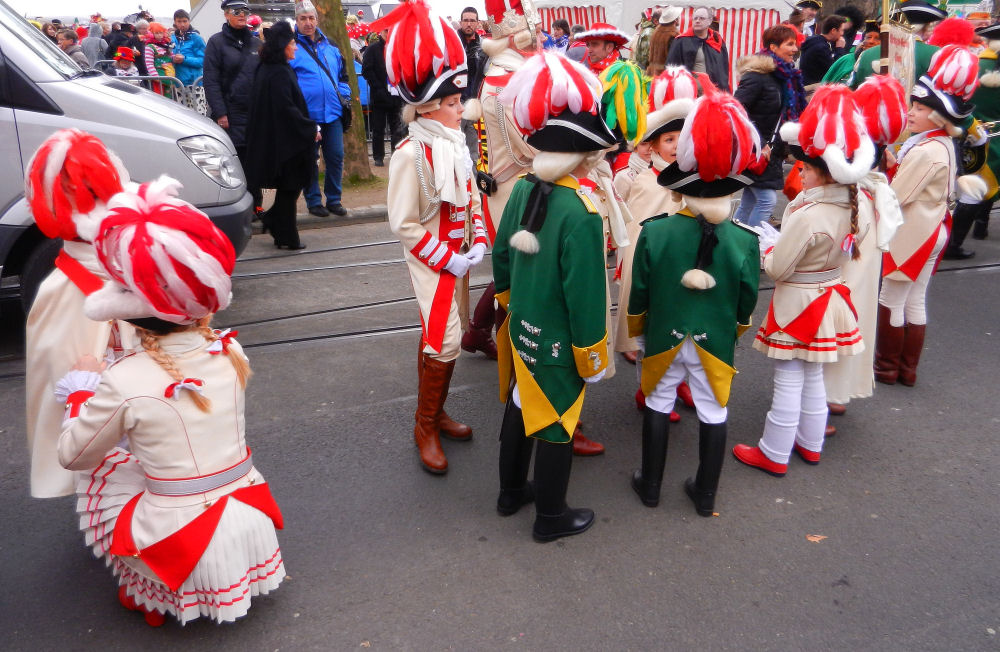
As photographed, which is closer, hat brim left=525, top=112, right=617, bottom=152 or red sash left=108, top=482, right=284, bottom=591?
red sash left=108, top=482, right=284, bottom=591

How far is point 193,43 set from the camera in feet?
40.6

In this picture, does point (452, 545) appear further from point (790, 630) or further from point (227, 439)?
point (790, 630)

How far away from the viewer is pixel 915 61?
6.38 meters

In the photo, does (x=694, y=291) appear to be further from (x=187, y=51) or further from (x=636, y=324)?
(x=187, y=51)

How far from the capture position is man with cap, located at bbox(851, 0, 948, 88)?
6609mm

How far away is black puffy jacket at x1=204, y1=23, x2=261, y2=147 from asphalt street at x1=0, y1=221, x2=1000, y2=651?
3.96 meters

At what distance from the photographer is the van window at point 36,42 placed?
497 cm

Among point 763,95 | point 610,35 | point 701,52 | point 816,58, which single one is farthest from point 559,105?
point 816,58

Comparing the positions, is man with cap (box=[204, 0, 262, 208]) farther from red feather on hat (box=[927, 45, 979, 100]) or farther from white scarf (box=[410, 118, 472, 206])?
red feather on hat (box=[927, 45, 979, 100])

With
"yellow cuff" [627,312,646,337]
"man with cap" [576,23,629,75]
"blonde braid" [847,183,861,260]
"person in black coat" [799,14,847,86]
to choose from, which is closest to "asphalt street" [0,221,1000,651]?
"yellow cuff" [627,312,646,337]

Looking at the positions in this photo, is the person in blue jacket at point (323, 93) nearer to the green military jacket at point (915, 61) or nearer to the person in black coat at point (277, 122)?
the person in black coat at point (277, 122)

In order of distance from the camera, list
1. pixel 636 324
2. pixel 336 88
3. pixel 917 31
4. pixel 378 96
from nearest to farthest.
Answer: pixel 636 324
pixel 917 31
pixel 336 88
pixel 378 96

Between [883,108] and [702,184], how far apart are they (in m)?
1.19

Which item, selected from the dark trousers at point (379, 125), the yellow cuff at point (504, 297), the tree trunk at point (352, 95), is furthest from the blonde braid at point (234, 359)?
the dark trousers at point (379, 125)
